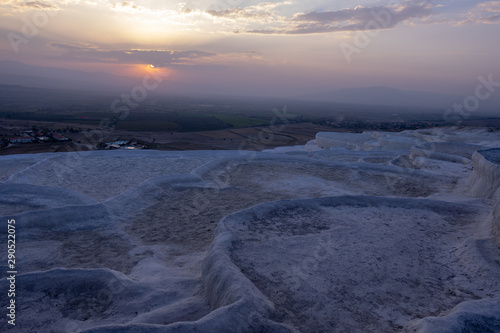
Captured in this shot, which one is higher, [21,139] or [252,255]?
[252,255]

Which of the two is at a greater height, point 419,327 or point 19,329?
point 419,327

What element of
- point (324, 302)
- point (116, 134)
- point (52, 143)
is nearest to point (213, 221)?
point (324, 302)

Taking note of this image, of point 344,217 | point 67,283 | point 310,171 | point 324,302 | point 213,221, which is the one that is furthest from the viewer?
point 310,171

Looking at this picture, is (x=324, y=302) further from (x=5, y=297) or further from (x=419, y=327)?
(x=5, y=297)

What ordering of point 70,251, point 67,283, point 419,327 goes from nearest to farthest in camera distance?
1. point 419,327
2. point 67,283
3. point 70,251

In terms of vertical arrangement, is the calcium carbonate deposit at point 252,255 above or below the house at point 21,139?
above

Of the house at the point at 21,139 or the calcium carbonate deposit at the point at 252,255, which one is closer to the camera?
the calcium carbonate deposit at the point at 252,255

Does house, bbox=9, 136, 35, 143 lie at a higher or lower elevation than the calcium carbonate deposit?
lower

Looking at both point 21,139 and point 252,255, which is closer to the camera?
point 252,255
